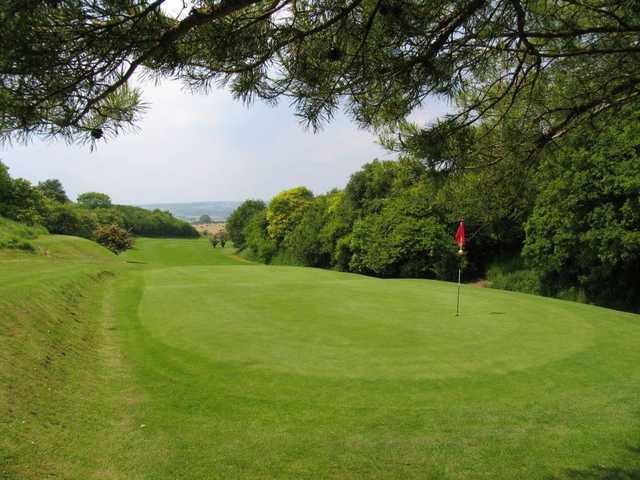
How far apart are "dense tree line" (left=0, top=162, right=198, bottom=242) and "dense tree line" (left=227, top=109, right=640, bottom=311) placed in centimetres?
2426

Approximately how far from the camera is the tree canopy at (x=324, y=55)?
A: 9.54 feet

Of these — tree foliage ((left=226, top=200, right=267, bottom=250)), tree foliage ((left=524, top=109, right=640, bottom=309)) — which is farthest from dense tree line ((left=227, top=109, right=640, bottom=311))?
tree foliage ((left=226, top=200, right=267, bottom=250))

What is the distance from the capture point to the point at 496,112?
5.52m

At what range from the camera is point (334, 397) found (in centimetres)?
577

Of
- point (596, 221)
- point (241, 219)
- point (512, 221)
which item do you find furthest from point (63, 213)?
point (596, 221)

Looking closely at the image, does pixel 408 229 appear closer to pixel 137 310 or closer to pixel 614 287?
pixel 614 287

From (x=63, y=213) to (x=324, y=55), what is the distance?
60170 millimetres

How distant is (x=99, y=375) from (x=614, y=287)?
2083 cm

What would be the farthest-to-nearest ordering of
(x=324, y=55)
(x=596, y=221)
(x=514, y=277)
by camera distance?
(x=514, y=277), (x=596, y=221), (x=324, y=55)

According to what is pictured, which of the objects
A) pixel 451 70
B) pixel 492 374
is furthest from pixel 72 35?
pixel 492 374

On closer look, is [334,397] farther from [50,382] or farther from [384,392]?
[50,382]

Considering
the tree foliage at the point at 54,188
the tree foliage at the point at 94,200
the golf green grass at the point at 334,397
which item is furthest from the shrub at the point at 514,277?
the tree foliage at the point at 94,200

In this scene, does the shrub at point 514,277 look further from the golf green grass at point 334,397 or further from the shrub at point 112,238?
the shrub at point 112,238

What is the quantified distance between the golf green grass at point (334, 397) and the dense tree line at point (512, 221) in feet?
7.22
